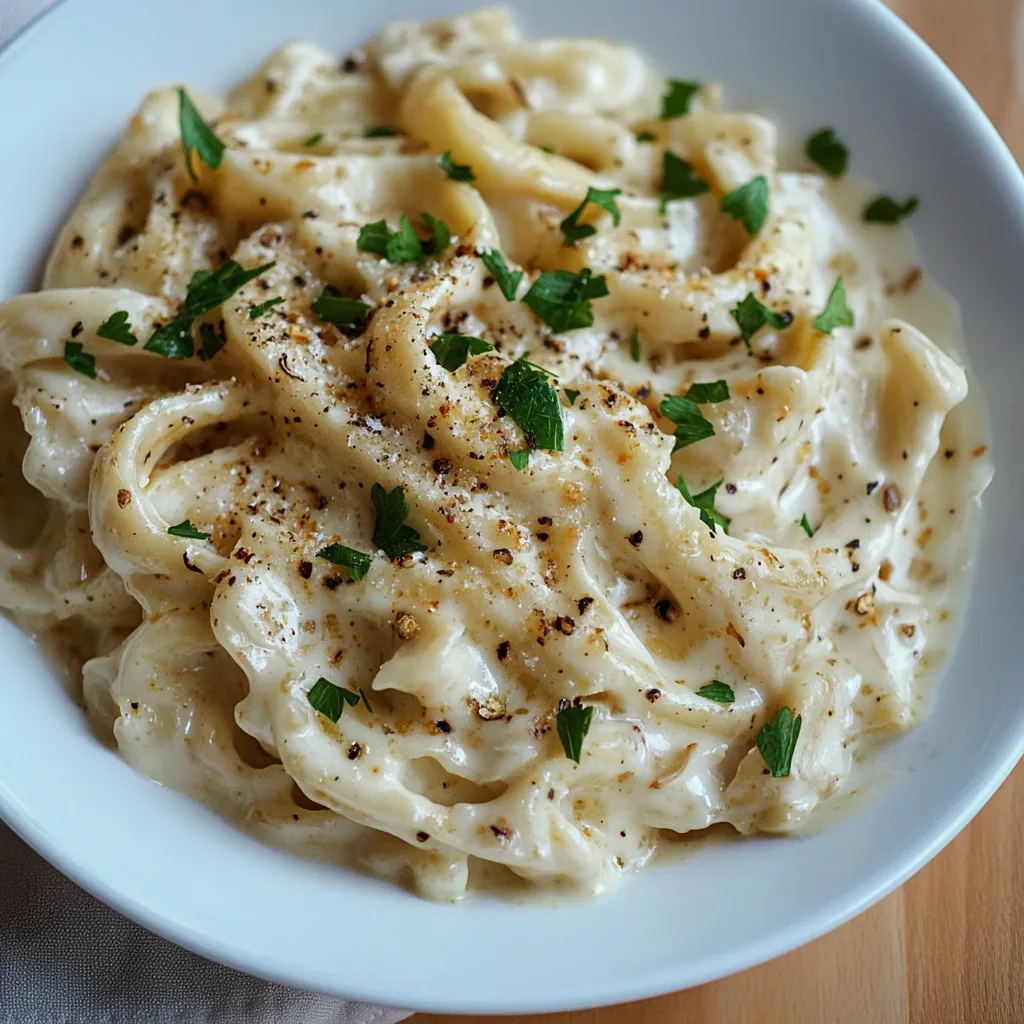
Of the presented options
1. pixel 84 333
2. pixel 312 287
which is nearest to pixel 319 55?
pixel 312 287

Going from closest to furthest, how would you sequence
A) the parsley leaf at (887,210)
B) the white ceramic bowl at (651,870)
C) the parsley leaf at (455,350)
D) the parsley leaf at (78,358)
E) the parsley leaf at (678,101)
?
the white ceramic bowl at (651,870) < the parsley leaf at (455,350) < the parsley leaf at (78,358) < the parsley leaf at (887,210) < the parsley leaf at (678,101)

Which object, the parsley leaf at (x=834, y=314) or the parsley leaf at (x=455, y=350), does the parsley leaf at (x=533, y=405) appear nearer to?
the parsley leaf at (x=455, y=350)

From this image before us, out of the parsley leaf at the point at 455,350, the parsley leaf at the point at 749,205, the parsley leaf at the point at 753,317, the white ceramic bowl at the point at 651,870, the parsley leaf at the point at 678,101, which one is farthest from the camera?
the parsley leaf at the point at 678,101

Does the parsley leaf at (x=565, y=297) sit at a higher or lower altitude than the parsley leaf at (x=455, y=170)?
lower

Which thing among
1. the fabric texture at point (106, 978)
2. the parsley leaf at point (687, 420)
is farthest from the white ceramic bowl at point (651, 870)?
the parsley leaf at point (687, 420)

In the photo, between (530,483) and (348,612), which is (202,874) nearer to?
(348,612)

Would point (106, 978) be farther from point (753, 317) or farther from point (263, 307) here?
point (753, 317)

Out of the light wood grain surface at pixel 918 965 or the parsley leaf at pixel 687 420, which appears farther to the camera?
the light wood grain surface at pixel 918 965
